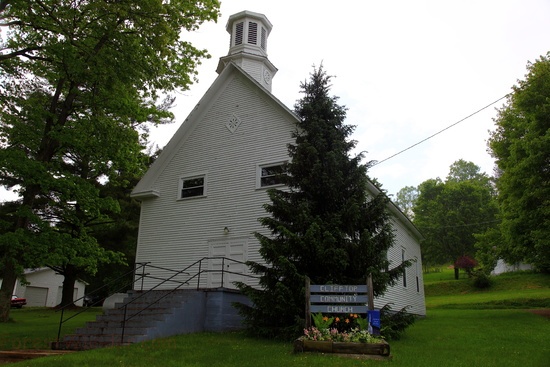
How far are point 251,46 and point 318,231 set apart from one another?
1107 centimetres

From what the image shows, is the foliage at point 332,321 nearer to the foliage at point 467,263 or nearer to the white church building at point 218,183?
the white church building at point 218,183

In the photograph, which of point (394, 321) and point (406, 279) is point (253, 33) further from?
point (394, 321)

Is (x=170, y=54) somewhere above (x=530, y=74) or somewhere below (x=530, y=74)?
below

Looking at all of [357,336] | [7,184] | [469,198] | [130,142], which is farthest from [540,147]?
[469,198]

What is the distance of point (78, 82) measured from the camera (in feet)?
50.9

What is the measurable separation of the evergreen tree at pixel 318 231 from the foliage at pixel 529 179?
9393 mm

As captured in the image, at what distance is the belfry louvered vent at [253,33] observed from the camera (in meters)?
18.9

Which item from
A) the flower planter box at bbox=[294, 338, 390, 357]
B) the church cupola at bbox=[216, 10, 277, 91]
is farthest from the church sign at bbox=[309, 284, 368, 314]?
the church cupola at bbox=[216, 10, 277, 91]

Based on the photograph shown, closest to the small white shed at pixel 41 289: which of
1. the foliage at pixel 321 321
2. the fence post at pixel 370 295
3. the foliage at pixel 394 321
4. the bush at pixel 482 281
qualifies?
the bush at pixel 482 281

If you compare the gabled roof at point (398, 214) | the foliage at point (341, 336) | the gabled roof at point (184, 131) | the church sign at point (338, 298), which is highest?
the gabled roof at point (184, 131)

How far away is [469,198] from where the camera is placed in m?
45.9

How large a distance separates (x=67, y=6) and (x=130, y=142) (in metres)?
4.82

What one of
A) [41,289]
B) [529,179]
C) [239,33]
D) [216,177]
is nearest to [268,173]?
[216,177]

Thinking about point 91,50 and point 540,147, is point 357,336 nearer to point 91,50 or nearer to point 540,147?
point 91,50
